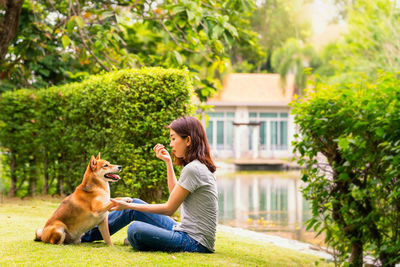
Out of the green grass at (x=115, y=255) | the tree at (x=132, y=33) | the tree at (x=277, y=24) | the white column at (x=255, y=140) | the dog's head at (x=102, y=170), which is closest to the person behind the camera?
the green grass at (x=115, y=255)

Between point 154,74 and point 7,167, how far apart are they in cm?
621

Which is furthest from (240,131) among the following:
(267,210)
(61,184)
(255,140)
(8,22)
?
A: (8,22)

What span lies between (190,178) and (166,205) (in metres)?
0.36

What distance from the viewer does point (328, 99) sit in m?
5.13

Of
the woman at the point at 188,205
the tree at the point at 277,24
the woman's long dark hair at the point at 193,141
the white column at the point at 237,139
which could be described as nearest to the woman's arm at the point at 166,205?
the woman at the point at 188,205

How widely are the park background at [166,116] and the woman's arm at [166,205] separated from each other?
4.71ft

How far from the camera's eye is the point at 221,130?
42469 millimetres

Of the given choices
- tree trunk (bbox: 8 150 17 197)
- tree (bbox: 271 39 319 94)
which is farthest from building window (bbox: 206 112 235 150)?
tree trunk (bbox: 8 150 17 197)

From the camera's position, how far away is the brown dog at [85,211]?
16.5ft

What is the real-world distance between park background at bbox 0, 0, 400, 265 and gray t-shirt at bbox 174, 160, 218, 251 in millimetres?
1088

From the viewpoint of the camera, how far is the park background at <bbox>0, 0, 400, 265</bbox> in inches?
184

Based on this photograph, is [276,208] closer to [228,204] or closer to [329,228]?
[228,204]

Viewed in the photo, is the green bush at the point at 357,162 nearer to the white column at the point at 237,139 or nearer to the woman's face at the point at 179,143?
the woman's face at the point at 179,143

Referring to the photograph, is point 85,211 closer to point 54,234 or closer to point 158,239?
point 54,234
